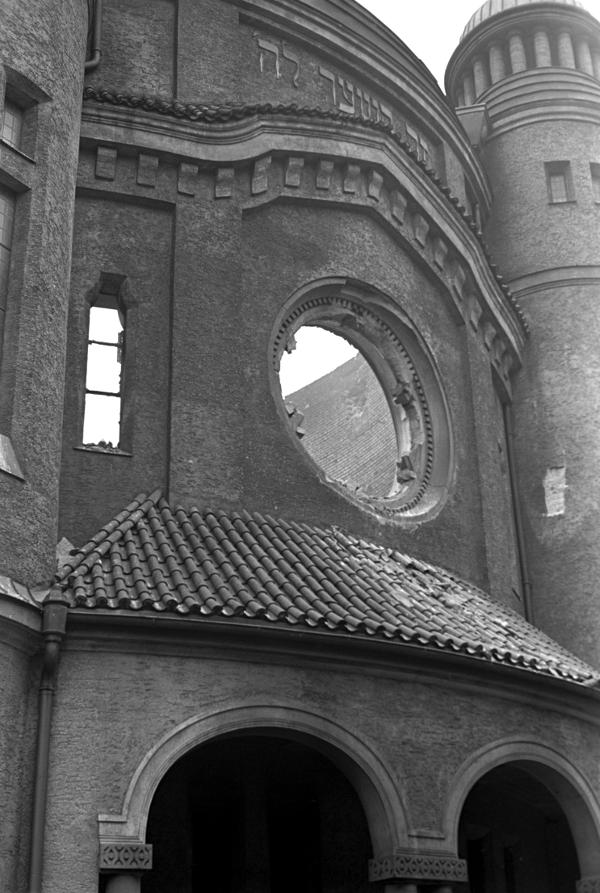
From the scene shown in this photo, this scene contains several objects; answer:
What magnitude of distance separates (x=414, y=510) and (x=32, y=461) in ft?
18.0

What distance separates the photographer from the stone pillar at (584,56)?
2338 cm

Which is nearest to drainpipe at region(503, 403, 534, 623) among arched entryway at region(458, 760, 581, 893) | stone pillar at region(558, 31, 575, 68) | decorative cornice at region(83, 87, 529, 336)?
arched entryway at region(458, 760, 581, 893)

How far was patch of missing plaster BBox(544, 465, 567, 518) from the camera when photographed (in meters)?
19.4

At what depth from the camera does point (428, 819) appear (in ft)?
40.7

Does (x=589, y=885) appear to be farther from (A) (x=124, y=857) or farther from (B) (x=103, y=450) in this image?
(B) (x=103, y=450)

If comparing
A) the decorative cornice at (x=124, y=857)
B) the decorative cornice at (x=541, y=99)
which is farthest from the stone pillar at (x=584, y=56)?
the decorative cornice at (x=124, y=857)

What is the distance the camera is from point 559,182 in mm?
21781

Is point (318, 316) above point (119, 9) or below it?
below

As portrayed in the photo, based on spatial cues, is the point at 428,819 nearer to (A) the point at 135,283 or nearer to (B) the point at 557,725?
(B) the point at 557,725

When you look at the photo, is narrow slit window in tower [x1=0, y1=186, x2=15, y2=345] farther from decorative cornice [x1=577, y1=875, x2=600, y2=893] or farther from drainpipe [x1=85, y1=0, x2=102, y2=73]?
decorative cornice [x1=577, y1=875, x2=600, y2=893]

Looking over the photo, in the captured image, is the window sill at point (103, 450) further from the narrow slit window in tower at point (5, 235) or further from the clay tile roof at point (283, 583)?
the narrow slit window in tower at point (5, 235)

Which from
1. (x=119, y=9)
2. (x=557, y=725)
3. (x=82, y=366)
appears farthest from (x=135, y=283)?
(x=557, y=725)

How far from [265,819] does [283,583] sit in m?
2.93

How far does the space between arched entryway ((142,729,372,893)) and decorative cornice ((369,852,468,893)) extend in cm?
170
